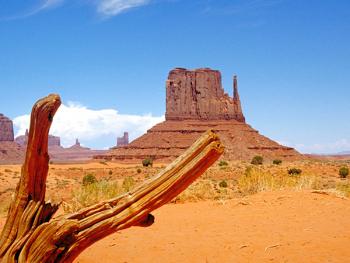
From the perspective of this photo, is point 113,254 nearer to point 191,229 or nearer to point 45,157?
point 191,229

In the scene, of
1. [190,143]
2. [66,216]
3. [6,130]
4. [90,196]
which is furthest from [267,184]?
[6,130]

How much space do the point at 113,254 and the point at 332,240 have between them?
12.7ft

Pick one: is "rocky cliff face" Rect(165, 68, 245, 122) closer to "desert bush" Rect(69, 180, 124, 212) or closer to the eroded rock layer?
the eroded rock layer

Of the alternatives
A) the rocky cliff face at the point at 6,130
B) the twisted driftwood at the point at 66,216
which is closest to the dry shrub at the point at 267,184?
the twisted driftwood at the point at 66,216

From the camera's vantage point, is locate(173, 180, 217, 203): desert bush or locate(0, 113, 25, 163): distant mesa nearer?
locate(173, 180, 217, 203): desert bush

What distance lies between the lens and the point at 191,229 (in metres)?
9.90

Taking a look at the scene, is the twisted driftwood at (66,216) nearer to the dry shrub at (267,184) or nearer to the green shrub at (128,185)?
the green shrub at (128,185)

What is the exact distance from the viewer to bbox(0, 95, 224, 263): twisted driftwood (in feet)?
14.1

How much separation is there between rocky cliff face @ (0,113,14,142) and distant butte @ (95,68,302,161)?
196 ft

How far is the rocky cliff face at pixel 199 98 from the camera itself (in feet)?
378

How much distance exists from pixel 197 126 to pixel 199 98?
13.5m

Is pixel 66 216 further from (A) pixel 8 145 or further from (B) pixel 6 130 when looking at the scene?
(B) pixel 6 130

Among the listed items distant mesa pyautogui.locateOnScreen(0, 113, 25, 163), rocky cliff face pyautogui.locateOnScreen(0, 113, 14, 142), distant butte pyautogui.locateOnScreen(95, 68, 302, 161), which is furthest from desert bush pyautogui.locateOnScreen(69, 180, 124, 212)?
rocky cliff face pyautogui.locateOnScreen(0, 113, 14, 142)

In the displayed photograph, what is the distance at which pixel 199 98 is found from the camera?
11862 cm
